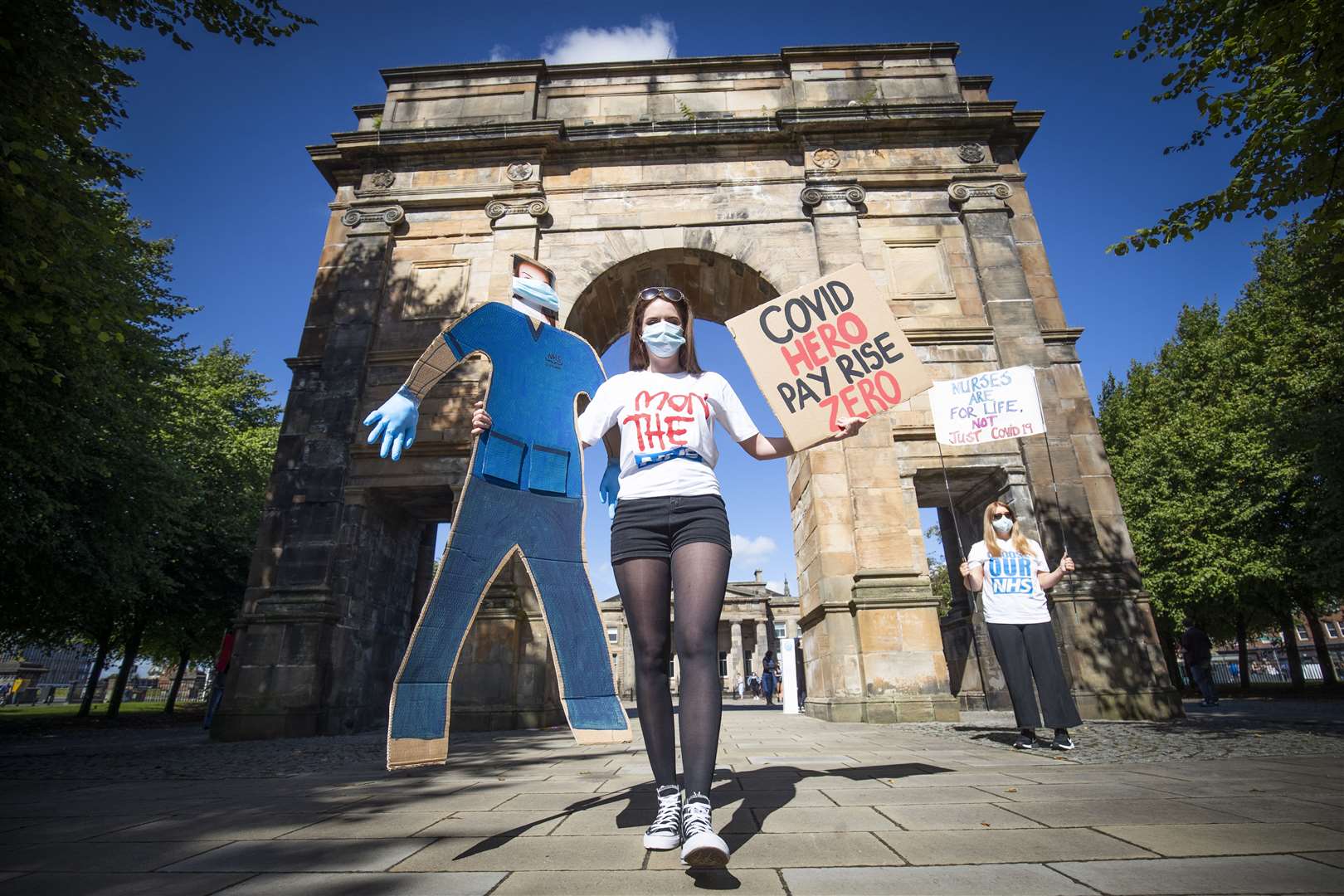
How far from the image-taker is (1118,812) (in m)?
2.87

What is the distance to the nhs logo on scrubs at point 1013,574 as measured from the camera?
226 inches

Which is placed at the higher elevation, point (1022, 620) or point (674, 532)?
point (674, 532)

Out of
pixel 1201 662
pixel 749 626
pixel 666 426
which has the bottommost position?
pixel 1201 662

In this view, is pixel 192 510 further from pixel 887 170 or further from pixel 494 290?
pixel 887 170

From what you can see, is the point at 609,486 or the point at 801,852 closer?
the point at 801,852

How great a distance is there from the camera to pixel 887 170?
12422mm

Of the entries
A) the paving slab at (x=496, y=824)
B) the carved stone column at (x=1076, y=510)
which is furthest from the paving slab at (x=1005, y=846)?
the carved stone column at (x=1076, y=510)

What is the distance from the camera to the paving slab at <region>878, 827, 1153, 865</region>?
2229 mm

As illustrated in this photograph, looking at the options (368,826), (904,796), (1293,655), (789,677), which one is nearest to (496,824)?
(368,826)

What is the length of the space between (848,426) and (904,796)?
77.9 inches

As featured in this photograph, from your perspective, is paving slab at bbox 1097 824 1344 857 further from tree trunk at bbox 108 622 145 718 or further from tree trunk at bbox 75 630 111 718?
tree trunk at bbox 75 630 111 718

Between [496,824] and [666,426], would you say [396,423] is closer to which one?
[666,426]

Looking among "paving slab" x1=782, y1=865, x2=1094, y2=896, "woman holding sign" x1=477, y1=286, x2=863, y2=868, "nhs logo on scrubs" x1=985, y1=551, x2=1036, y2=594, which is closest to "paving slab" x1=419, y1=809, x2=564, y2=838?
"woman holding sign" x1=477, y1=286, x2=863, y2=868

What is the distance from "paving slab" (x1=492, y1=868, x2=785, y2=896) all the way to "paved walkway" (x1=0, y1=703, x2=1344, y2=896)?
1 centimetres
